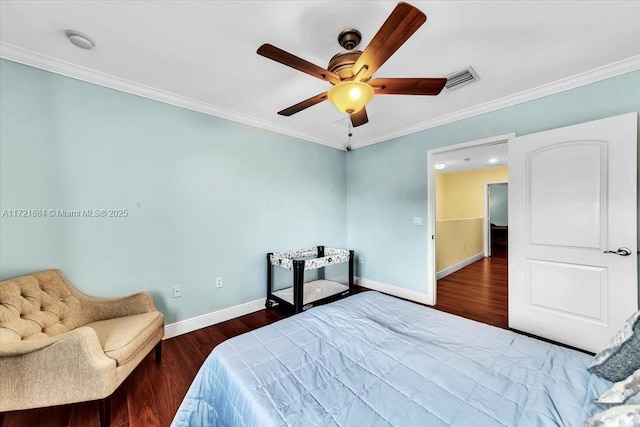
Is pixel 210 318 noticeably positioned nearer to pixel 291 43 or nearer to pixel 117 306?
pixel 117 306

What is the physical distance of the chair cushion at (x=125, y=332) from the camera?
4.93 feet

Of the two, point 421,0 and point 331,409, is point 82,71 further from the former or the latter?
point 331,409

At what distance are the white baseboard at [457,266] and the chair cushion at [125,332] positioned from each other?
4248mm

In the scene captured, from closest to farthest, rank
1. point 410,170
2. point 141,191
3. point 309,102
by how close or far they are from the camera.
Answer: point 309,102 < point 141,191 < point 410,170

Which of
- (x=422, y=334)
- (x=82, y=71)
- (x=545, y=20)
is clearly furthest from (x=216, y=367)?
(x=545, y=20)

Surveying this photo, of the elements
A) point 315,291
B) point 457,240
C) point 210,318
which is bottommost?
point 210,318

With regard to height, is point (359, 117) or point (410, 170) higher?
point (359, 117)

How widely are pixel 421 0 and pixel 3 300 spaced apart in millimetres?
3041

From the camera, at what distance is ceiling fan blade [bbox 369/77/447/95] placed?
4.78 feet

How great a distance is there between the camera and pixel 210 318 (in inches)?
104

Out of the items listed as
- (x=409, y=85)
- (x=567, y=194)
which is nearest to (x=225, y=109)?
(x=409, y=85)

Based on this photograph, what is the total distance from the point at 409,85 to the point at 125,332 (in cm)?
246

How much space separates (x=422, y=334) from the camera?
1.41m

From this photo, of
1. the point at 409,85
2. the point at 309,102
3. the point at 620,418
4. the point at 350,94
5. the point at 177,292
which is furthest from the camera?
the point at 177,292
